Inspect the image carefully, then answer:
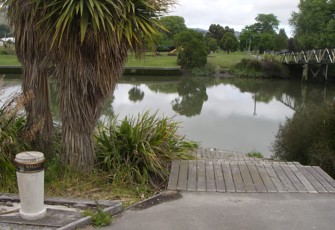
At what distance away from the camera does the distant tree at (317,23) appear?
4291cm

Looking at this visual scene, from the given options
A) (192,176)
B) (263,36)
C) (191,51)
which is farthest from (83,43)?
(263,36)

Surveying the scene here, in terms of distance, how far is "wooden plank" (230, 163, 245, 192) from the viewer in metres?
5.20

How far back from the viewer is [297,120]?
9531 millimetres

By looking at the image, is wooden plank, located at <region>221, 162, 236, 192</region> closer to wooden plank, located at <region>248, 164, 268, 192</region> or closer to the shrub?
wooden plank, located at <region>248, 164, 268, 192</region>

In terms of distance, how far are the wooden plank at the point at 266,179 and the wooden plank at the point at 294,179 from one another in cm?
30

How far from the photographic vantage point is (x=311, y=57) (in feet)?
127

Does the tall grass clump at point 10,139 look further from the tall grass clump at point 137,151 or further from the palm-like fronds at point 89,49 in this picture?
the tall grass clump at point 137,151

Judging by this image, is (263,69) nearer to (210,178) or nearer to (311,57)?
(311,57)

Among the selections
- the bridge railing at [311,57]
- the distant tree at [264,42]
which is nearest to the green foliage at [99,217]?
the bridge railing at [311,57]

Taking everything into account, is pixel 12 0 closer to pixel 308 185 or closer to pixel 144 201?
pixel 144 201

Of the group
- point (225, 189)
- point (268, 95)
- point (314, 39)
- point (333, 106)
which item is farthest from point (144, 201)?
point (314, 39)

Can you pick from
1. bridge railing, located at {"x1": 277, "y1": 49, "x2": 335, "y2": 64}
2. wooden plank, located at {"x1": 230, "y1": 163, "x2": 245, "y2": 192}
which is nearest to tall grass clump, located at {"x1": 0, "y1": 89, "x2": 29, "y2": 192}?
wooden plank, located at {"x1": 230, "y1": 163, "x2": 245, "y2": 192}

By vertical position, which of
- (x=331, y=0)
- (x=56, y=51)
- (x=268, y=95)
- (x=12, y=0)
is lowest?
(x=268, y=95)

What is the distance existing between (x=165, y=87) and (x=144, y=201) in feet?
97.7
